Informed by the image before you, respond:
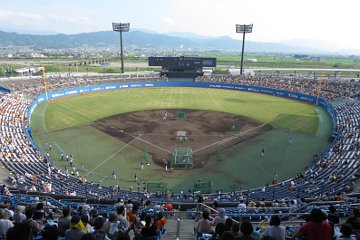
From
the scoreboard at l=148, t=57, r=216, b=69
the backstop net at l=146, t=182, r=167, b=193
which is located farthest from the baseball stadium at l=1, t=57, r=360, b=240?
the scoreboard at l=148, t=57, r=216, b=69

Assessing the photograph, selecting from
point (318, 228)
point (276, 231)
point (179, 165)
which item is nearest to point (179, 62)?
point (179, 165)

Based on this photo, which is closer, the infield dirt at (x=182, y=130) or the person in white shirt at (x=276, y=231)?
the person in white shirt at (x=276, y=231)

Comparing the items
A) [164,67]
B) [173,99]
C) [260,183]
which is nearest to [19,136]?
[260,183]

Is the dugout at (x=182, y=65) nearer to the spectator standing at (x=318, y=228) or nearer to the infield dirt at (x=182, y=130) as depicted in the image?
the infield dirt at (x=182, y=130)

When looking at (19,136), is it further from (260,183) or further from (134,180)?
(260,183)

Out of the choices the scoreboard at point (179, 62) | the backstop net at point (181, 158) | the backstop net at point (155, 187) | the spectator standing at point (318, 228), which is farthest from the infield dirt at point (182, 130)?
the scoreboard at point (179, 62)

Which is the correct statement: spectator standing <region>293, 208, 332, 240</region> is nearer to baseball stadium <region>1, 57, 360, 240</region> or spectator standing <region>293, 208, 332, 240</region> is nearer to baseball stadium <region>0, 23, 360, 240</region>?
baseball stadium <region>0, 23, 360, 240</region>
